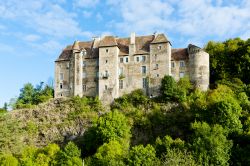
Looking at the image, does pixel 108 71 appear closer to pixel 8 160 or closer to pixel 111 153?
pixel 111 153

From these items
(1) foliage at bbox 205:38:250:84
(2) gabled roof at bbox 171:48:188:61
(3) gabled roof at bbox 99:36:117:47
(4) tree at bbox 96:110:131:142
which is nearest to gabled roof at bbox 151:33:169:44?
(2) gabled roof at bbox 171:48:188:61

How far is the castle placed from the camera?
77.4 m

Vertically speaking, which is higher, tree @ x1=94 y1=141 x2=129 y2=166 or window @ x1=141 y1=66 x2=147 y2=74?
window @ x1=141 y1=66 x2=147 y2=74

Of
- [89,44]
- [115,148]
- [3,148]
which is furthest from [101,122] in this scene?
[89,44]

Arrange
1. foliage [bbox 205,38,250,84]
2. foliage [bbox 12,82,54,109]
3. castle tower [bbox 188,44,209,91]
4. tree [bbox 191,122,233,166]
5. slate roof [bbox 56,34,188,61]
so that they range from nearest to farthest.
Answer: tree [bbox 191,122,233,166]
castle tower [bbox 188,44,209,91]
foliage [bbox 205,38,250,84]
slate roof [bbox 56,34,188,61]
foliage [bbox 12,82,54,109]

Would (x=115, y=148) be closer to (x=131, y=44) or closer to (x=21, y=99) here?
(x=131, y=44)

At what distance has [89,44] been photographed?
85062 millimetres

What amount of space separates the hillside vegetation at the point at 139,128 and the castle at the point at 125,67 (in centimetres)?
181

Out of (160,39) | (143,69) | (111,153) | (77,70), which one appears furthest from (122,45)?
(111,153)

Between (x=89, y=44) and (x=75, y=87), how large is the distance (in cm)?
823

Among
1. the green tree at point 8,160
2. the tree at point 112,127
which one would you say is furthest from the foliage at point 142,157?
the green tree at point 8,160

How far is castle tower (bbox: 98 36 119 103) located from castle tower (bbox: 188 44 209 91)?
1130 cm

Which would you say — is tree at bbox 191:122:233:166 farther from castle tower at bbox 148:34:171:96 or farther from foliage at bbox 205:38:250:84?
foliage at bbox 205:38:250:84

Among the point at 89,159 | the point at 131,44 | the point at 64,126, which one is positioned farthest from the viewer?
the point at 131,44
